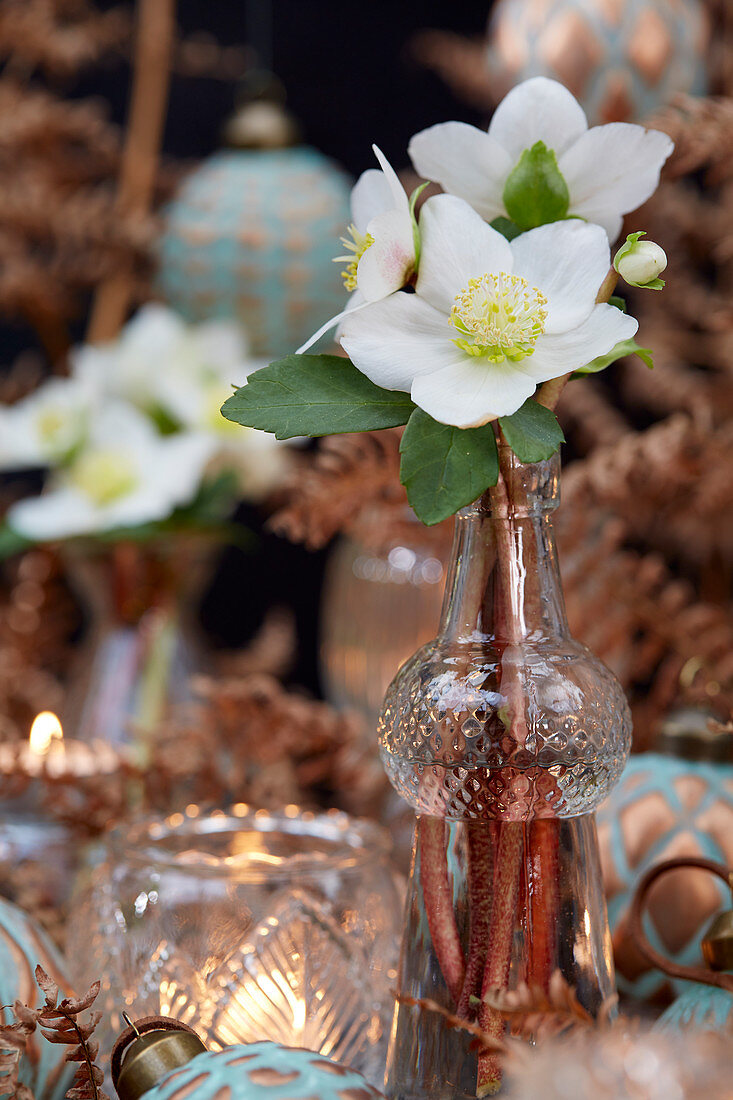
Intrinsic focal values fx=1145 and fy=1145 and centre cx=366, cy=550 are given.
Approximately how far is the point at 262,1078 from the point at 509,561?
0.15 m

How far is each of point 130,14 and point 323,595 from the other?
0.55m

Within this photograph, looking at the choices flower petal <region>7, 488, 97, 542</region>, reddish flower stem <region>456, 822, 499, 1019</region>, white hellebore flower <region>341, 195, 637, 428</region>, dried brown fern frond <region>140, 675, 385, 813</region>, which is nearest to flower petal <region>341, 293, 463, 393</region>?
white hellebore flower <region>341, 195, 637, 428</region>

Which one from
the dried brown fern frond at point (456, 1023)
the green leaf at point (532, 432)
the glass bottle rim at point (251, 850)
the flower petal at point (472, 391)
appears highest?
the flower petal at point (472, 391)

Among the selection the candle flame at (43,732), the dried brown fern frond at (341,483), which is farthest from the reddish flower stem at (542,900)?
the candle flame at (43,732)

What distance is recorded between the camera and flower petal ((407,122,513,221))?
0.34 meters

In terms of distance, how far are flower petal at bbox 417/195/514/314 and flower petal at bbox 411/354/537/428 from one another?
0.08ft

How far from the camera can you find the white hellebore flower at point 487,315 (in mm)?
312

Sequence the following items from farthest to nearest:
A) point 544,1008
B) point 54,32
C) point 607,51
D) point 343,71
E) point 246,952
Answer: point 343,71
point 54,32
point 607,51
point 246,952
point 544,1008

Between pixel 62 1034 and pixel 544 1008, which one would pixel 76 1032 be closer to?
pixel 62 1034

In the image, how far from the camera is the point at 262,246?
31.1 inches

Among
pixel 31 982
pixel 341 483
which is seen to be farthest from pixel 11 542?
pixel 31 982

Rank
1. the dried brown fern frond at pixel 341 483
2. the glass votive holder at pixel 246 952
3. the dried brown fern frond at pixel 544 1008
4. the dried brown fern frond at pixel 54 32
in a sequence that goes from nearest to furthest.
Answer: the dried brown fern frond at pixel 544 1008 < the glass votive holder at pixel 246 952 < the dried brown fern frond at pixel 341 483 < the dried brown fern frond at pixel 54 32

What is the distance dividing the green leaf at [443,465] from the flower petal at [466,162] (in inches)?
3.3

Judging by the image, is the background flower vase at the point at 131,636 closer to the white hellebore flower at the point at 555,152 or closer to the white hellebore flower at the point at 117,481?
the white hellebore flower at the point at 117,481
